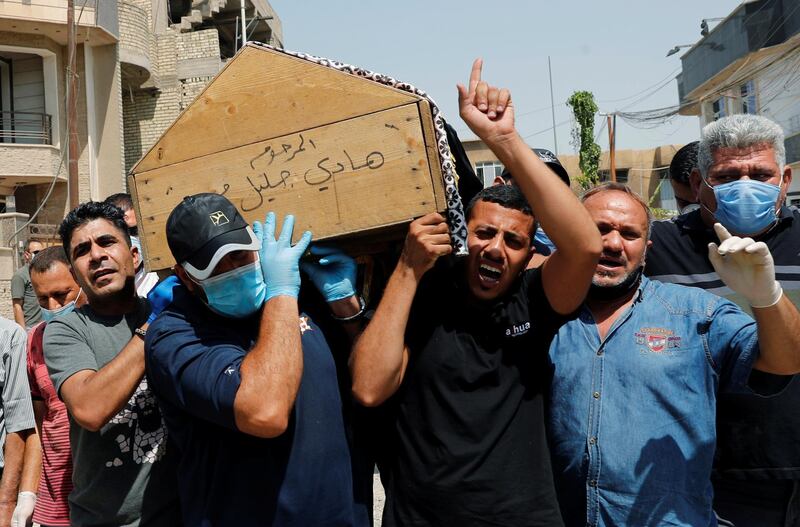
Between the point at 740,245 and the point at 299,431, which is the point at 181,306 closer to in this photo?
the point at 299,431

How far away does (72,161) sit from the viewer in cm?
1642

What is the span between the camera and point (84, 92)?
21266mm

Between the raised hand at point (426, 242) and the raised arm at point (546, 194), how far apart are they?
27cm

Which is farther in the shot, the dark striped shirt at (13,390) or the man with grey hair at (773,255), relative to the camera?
the dark striped shirt at (13,390)

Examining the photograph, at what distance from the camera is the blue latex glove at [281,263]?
88.0 inches

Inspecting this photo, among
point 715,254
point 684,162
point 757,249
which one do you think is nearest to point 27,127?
point 684,162

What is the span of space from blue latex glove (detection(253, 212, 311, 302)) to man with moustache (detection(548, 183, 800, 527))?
0.92 meters

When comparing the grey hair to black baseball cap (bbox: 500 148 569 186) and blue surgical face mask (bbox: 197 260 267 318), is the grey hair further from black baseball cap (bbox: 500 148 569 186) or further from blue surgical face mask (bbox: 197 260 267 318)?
blue surgical face mask (bbox: 197 260 267 318)

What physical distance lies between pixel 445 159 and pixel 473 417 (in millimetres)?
794

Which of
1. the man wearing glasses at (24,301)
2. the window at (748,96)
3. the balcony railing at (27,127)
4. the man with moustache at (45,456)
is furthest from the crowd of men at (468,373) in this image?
the window at (748,96)

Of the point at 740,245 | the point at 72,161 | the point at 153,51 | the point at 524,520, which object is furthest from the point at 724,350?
the point at 153,51

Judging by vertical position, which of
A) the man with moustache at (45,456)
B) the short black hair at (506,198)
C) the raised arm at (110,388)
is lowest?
the man with moustache at (45,456)

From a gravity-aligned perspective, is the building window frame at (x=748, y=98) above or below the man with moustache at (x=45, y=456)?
above

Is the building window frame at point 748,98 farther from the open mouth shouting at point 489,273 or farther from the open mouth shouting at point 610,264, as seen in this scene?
the open mouth shouting at point 489,273
